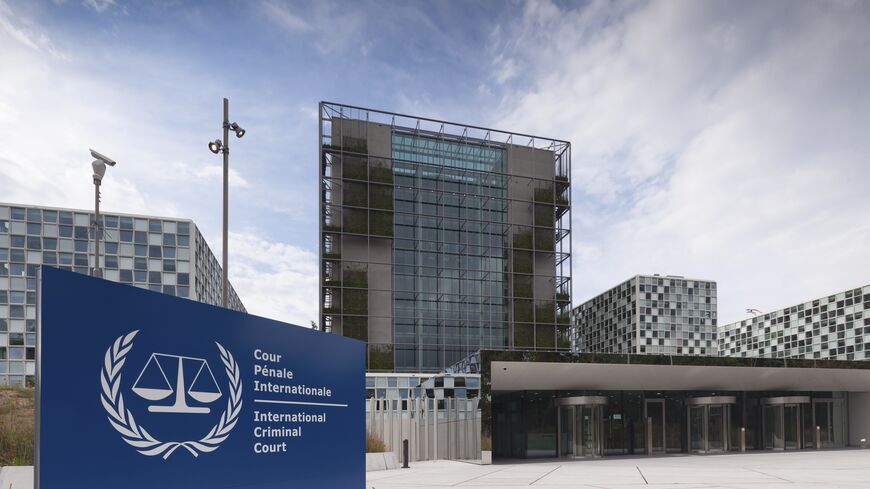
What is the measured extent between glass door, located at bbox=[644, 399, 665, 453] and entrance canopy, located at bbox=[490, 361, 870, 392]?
2073mm

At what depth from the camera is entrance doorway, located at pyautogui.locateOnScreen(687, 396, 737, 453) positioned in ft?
110

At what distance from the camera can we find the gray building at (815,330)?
99.6m

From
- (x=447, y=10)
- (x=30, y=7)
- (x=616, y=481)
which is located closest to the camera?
(x=30, y=7)

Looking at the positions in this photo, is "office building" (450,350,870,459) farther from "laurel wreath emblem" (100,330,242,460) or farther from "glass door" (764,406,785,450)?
"laurel wreath emblem" (100,330,242,460)

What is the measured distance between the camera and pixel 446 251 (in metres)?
70.2

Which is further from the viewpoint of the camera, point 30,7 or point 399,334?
point 399,334

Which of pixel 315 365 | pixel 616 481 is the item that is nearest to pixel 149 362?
pixel 315 365

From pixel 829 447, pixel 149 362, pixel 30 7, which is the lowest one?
pixel 829 447

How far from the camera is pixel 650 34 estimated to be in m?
21.4

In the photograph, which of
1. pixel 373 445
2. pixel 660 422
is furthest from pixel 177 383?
pixel 660 422

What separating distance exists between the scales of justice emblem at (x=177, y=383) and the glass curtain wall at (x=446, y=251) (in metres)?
60.2

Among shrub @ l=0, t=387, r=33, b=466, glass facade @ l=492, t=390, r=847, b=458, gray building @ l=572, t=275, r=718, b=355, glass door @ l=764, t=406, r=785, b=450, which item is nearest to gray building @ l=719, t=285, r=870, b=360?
gray building @ l=572, t=275, r=718, b=355

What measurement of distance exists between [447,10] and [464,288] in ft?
163

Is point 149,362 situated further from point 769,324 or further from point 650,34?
point 769,324
